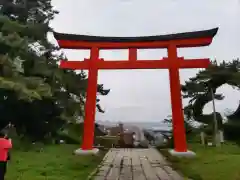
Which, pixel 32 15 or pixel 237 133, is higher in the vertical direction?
pixel 32 15

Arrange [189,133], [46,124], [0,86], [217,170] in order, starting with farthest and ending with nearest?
[189,133] < [46,124] < [0,86] < [217,170]

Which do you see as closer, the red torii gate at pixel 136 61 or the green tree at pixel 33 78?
the red torii gate at pixel 136 61

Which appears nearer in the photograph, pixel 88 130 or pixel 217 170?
pixel 217 170

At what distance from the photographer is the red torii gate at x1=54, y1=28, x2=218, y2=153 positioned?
398 inches

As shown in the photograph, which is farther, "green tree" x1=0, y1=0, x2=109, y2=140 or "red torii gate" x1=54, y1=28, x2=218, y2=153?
"green tree" x1=0, y1=0, x2=109, y2=140

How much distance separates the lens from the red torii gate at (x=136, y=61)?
33.2ft

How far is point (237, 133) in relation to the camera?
15250mm

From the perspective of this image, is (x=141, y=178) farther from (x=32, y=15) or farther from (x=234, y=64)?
(x=32, y=15)

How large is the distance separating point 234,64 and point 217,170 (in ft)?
31.6

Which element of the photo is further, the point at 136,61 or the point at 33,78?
the point at 33,78

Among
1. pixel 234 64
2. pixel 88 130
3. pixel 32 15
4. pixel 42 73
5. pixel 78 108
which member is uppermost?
pixel 32 15

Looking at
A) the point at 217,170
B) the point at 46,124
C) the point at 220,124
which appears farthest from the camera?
the point at 220,124

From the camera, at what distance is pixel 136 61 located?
1052 centimetres

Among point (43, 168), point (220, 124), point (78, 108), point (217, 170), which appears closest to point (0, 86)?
point (43, 168)
